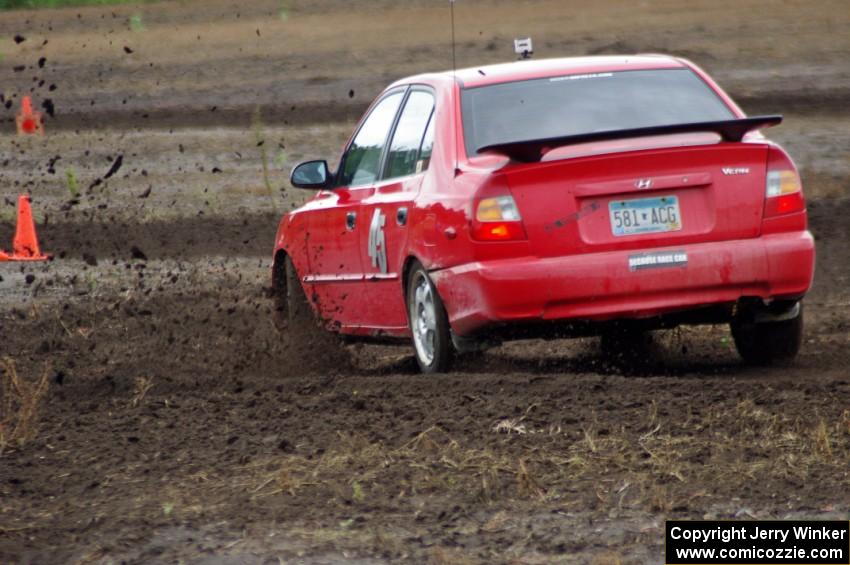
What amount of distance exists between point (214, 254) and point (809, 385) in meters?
9.76

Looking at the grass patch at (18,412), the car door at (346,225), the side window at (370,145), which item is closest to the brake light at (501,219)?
the car door at (346,225)

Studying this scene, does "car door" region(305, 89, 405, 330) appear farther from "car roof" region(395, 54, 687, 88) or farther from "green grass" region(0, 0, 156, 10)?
"green grass" region(0, 0, 156, 10)

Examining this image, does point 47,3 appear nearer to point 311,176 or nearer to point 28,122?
point 28,122

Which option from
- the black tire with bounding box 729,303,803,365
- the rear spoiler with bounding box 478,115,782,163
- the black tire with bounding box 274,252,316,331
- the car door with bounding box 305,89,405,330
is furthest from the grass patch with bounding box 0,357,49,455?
the black tire with bounding box 729,303,803,365

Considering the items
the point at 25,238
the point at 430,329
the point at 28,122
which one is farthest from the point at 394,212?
the point at 28,122

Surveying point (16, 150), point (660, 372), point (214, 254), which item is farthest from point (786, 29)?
point (660, 372)

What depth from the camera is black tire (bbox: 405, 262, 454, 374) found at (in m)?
8.95

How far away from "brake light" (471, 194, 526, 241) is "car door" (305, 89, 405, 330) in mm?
1622

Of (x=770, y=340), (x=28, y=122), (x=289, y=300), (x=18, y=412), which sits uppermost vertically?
(x=18, y=412)

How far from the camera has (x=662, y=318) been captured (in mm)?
8766

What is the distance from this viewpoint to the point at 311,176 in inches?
417

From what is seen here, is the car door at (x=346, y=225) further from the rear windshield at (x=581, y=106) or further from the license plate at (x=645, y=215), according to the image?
the license plate at (x=645, y=215)

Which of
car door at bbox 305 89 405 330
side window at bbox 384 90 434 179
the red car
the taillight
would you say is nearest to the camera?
the red car

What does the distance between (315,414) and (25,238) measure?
9.65 meters
